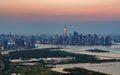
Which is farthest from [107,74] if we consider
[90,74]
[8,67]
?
[8,67]

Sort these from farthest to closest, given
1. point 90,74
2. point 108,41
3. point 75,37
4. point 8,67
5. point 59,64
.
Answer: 1. point 75,37
2. point 108,41
3. point 59,64
4. point 8,67
5. point 90,74

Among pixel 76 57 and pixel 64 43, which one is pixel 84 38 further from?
pixel 76 57

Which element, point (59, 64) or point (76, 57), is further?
point (76, 57)

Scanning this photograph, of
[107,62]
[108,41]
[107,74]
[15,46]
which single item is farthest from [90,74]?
[108,41]

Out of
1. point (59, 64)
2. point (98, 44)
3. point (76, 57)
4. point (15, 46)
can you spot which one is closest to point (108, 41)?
point (98, 44)

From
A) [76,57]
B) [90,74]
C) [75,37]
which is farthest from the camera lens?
[75,37]

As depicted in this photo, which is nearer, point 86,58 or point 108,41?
point 86,58

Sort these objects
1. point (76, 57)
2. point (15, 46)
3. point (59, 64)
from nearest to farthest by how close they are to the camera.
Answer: point (59, 64) → point (76, 57) → point (15, 46)

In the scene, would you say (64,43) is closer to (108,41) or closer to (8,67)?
(108,41)

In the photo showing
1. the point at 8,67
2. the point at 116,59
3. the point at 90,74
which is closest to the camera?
the point at 90,74
